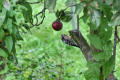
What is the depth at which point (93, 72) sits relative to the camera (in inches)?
50.1

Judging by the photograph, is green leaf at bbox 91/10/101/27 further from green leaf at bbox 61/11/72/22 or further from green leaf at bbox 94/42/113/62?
green leaf at bbox 61/11/72/22

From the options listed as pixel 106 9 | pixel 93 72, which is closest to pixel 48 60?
pixel 93 72

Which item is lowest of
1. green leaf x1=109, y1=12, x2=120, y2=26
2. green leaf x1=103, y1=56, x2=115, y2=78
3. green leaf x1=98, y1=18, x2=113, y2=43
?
green leaf x1=103, y1=56, x2=115, y2=78

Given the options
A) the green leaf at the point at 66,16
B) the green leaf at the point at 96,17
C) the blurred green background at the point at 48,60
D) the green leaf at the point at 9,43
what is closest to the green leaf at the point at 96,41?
the green leaf at the point at 96,17

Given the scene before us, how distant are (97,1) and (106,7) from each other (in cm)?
4

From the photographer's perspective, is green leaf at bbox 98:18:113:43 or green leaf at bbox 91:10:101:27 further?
green leaf at bbox 98:18:113:43

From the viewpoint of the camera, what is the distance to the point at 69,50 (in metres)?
4.21

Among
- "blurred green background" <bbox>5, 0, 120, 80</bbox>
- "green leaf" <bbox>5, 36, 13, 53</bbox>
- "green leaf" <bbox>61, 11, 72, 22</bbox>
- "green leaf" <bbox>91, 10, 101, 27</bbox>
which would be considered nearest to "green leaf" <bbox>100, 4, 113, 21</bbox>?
"green leaf" <bbox>91, 10, 101, 27</bbox>

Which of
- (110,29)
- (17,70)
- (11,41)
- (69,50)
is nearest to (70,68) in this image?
(69,50)

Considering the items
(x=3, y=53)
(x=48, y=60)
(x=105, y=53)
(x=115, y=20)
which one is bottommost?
(x=48, y=60)

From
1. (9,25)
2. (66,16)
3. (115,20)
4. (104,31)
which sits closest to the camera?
(115,20)

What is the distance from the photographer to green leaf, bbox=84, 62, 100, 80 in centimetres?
126

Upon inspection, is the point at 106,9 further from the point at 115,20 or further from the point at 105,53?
the point at 105,53

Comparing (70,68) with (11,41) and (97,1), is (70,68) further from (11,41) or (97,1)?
(97,1)
